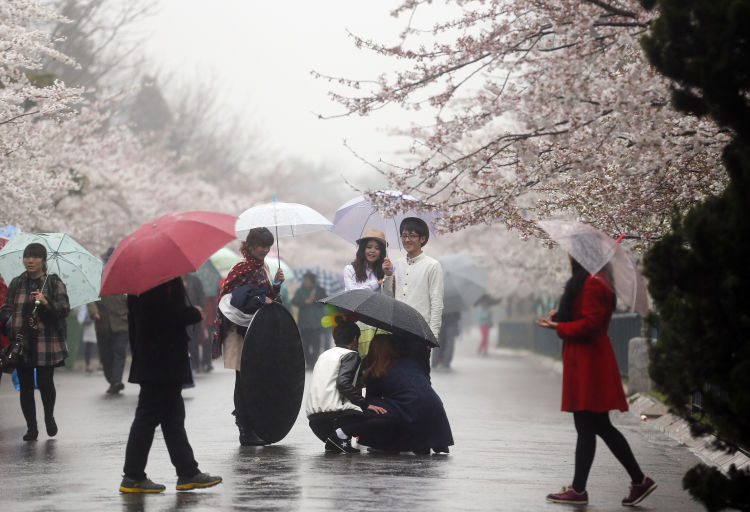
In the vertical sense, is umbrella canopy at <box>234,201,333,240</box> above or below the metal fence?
above

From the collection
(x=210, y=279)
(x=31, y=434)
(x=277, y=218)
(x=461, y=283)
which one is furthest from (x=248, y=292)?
(x=461, y=283)

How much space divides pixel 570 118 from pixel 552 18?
29.2 inches

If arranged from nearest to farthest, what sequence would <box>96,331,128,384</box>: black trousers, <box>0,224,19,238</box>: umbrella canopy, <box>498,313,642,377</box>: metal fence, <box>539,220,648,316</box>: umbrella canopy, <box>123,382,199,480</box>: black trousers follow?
<box>539,220,648,316</box>: umbrella canopy → <box>123,382,199,480</box>: black trousers → <box>0,224,19,238</box>: umbrella canopy → <box>96,331,128,384</box>: black trousers → <box>498,313,642,377</box>: metal fence

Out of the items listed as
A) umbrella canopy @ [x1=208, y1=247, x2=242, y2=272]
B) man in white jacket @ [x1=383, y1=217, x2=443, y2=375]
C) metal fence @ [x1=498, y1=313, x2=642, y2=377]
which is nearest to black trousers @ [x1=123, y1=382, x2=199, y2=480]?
man in white jacket @ [x1=383, y1=217, x2=443, y2=375]

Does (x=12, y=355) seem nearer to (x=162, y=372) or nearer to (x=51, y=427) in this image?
(x=51, y=427)

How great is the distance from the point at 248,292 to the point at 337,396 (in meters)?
1.30

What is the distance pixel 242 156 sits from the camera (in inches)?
2490

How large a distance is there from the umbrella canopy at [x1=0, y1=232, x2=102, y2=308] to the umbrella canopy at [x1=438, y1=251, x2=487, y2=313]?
16086 mm

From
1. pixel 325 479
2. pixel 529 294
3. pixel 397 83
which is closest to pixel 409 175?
pixel 397 83

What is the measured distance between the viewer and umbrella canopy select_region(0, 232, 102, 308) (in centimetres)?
1259

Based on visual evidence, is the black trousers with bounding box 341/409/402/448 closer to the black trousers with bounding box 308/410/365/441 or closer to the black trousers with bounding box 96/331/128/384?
the black trousers with bounding box 308/410/365/441

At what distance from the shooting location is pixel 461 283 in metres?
29.6

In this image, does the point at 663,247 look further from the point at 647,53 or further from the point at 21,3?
the point at 21,3

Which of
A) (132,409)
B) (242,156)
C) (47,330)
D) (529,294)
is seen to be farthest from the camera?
(242,156)
